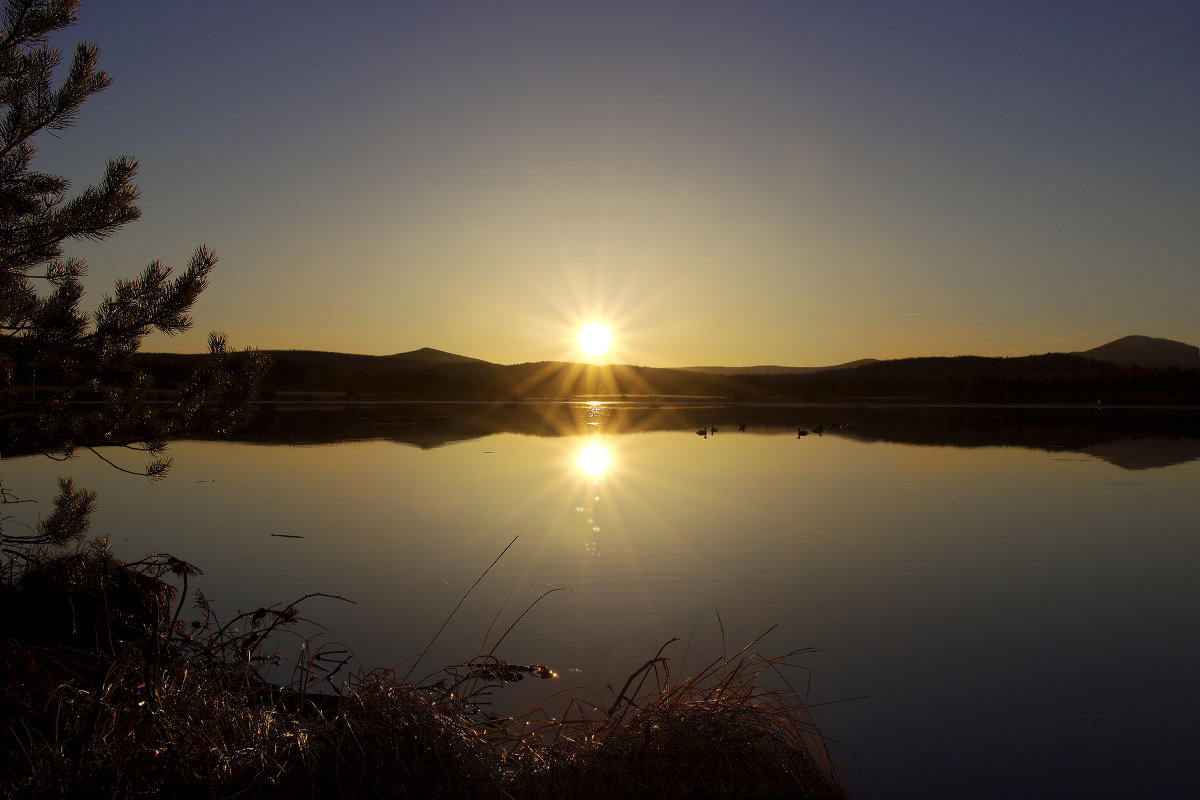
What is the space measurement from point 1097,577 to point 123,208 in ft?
23.3

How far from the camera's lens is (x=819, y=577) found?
19.5ft

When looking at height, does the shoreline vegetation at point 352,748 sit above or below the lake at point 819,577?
above

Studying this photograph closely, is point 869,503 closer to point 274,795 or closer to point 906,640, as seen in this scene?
point 906,640

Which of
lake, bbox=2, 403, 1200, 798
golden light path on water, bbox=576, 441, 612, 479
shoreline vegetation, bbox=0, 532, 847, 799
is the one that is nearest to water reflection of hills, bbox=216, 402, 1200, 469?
golden light path on water, bbox=576, 441, 612, 479

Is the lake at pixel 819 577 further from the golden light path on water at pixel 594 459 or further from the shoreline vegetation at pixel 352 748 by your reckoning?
the shoreline vegetation at pixel 352 748

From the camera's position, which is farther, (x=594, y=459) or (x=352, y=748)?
(x=594, y=459)

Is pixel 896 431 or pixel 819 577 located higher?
pixel 896 431

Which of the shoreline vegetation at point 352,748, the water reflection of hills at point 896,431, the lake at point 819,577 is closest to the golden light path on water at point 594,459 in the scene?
the lake at point 819,577

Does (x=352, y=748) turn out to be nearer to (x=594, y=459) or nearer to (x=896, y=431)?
(x=594, y=459)

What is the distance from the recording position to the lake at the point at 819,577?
360cm

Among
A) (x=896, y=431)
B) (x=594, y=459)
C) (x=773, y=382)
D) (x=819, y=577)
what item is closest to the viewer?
(x=819, y=577)

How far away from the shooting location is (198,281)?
4.16 meters

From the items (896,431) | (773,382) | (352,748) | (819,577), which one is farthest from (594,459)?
(773,382)

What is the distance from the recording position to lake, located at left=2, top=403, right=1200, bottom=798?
360 centimetres
